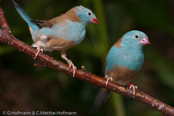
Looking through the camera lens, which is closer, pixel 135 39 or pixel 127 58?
pixel 135 39

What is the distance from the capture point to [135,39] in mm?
2111

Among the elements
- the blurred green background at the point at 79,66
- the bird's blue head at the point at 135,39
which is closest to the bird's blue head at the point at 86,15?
the bird's blue head at the point at 135,39


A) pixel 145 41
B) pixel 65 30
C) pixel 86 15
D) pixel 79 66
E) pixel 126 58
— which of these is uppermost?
pixel 86 15

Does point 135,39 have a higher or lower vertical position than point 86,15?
lower

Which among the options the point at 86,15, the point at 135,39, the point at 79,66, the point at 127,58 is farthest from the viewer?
the point at 79,66

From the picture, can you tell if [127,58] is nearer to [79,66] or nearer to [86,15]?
[86,15]

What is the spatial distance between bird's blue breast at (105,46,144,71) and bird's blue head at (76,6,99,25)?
49 cm

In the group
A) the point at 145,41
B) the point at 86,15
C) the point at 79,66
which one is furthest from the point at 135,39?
the point at 79,66

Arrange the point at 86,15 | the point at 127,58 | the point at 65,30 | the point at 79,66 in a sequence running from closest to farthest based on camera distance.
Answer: the point at 86,15 → the point at 65,30 → the point at 127,58 → the point at 79,66

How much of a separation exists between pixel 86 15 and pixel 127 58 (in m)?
0.59

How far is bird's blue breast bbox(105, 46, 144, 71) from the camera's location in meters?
2.21

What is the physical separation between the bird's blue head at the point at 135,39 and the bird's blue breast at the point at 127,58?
0.05m

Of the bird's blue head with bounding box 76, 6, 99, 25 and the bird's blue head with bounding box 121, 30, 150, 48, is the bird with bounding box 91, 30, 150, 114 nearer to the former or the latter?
the bird's blue head with bounding box 121, 30, 150, 48

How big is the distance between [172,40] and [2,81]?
306 cm
